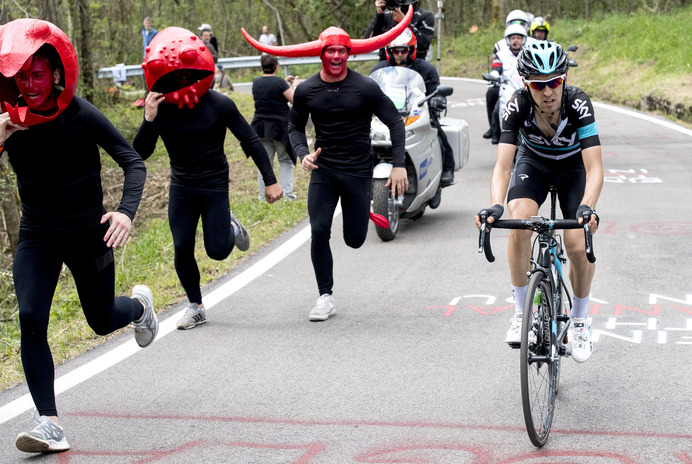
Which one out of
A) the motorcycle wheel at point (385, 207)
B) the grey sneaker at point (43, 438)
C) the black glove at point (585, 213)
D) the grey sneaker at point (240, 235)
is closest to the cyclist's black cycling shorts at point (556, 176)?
the black glove at point (585, 213)

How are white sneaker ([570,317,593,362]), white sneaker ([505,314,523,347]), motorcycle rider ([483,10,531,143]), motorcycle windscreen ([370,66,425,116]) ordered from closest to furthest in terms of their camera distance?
white sneaker ([505,314,523,347])
white sneaker ([570,317,593,362])
motorcycle windscreen ([370,66,425,116])
motorcycle rider ([483,10,531,143])

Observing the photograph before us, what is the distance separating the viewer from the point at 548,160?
5664 millimetres

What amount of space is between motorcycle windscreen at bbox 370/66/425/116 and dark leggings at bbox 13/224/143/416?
5.22 meters

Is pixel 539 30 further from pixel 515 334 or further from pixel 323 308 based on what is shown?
pixel 515 334

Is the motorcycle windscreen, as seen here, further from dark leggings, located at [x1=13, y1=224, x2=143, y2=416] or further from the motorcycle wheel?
dark leggings, located at [x1=13, y1=224, x2=143, y2=416]

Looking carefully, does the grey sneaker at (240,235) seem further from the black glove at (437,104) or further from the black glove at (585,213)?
the black glove at (437,104)

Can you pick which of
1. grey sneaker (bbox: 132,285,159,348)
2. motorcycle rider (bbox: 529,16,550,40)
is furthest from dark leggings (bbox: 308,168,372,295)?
motorcycle rider (bbox: 529,16,550,40)

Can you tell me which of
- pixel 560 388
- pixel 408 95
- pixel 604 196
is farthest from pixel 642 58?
pixel 560 388

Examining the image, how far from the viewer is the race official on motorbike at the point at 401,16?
1110 centimetres

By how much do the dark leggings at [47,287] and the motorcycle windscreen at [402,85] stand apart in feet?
17.1

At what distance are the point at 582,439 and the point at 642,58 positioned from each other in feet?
76.2

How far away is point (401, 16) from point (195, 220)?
4.94 metres

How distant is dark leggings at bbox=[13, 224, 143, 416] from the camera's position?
4.92 metres

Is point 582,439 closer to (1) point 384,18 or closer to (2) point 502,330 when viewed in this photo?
(2) point 502,330
